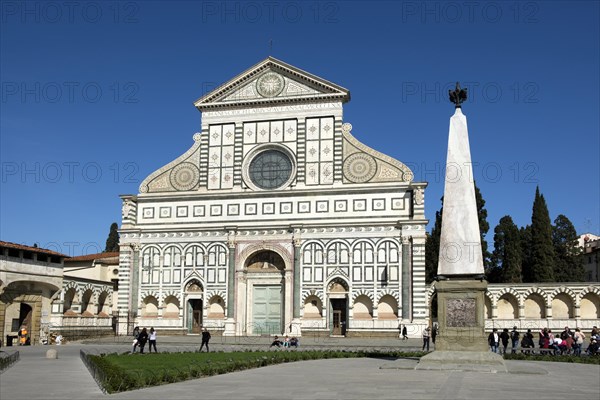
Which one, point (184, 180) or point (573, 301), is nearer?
point (573, 301)

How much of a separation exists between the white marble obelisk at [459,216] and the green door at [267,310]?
25.7m

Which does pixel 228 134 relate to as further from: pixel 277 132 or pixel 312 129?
pixel 312 129

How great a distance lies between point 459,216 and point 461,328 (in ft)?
11.4

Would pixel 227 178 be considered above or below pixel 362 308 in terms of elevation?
above

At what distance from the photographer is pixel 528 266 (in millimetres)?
56125

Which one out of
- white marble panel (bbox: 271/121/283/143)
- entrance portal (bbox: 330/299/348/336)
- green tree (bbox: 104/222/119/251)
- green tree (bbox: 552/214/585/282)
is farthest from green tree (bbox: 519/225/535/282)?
green tree (bbox: 104/222/119/251)

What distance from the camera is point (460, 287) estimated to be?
21.0 meters

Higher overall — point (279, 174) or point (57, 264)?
point (279, 174)

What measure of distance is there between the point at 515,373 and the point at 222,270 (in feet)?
96.9

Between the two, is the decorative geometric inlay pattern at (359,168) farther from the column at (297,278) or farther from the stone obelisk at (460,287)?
the stone obelisk at (460,287)

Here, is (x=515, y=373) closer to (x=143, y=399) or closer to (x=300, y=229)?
(x=143, y=399)

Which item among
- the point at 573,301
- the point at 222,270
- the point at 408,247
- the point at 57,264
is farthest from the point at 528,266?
the point at 57,264

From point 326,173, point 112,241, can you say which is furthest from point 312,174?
point 112,241

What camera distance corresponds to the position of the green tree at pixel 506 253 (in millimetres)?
54562
